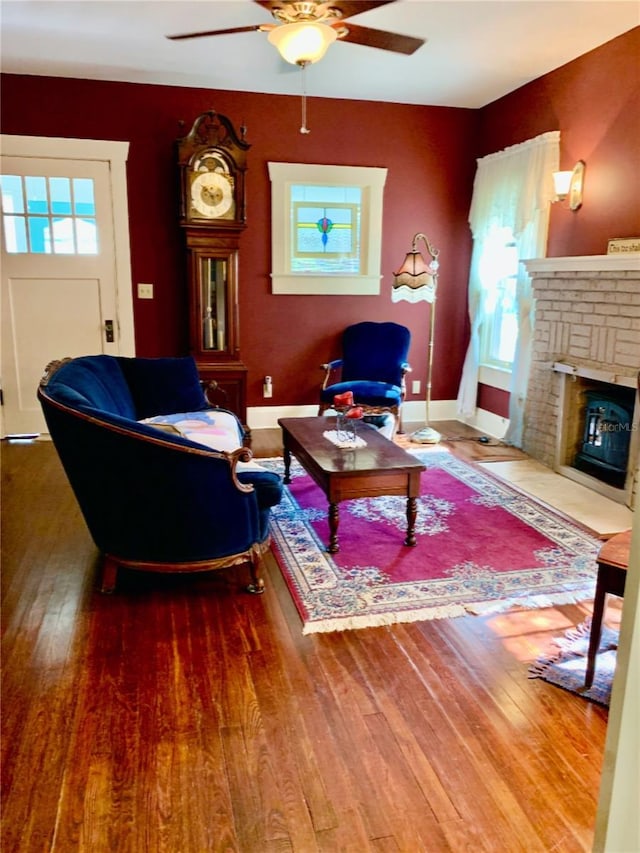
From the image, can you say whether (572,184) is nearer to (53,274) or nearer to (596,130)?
(596,130)

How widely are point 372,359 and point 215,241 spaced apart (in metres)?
1.61

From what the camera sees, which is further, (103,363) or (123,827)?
(103,363)

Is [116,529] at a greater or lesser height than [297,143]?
lesser

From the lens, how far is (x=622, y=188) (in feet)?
12.8

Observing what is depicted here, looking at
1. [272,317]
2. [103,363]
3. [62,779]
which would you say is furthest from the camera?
[272,317]

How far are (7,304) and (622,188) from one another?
14.7 feet

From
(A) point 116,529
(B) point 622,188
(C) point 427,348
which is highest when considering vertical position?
(B) point 622,188

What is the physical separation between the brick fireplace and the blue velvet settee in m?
2.31

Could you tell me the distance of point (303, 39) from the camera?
2.72m

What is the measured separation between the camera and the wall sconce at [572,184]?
4.26 metres

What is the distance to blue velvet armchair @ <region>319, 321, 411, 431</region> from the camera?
5.17m

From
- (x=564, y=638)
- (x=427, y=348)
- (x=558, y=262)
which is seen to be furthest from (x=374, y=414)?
(x=564, y=638)

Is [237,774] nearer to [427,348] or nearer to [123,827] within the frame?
[123,827]

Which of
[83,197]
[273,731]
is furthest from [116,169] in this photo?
[273,731]
